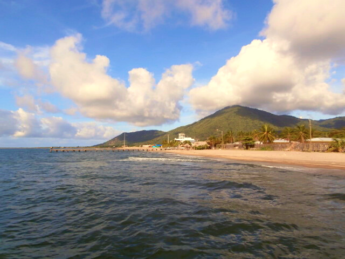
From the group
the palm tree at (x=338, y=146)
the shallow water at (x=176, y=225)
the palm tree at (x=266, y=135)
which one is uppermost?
the palm tree at (x=266, y=135)

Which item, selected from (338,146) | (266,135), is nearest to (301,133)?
(266,135)

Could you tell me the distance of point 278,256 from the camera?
6113 mm

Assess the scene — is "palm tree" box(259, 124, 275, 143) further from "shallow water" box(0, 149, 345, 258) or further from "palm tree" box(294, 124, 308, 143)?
"shallow water" box(0, 149, 345, 258)

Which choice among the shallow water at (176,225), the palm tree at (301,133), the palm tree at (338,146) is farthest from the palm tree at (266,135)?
the shallow water at (176,225)

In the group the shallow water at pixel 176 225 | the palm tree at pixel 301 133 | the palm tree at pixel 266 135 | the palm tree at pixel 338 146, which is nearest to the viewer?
the shallow water at pixel 176 225

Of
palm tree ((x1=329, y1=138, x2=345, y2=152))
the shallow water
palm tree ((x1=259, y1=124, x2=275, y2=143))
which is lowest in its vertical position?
the shallow water

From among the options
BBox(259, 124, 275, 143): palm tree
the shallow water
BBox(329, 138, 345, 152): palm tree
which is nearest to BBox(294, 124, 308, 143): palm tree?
BBox(259, 124, 275, 143): palm tree

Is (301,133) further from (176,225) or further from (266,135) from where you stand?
(176,225)

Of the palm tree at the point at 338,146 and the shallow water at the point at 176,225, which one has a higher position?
the palm tree at the point at 338,146

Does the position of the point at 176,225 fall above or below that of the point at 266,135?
below

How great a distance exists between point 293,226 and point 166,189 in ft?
30.6

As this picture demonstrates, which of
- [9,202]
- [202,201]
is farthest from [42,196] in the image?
[202,201]

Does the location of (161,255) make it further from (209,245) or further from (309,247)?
(309,247)

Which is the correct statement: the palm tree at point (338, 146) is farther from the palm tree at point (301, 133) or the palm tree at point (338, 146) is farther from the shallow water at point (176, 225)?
the palm tree at point (301, 133)
